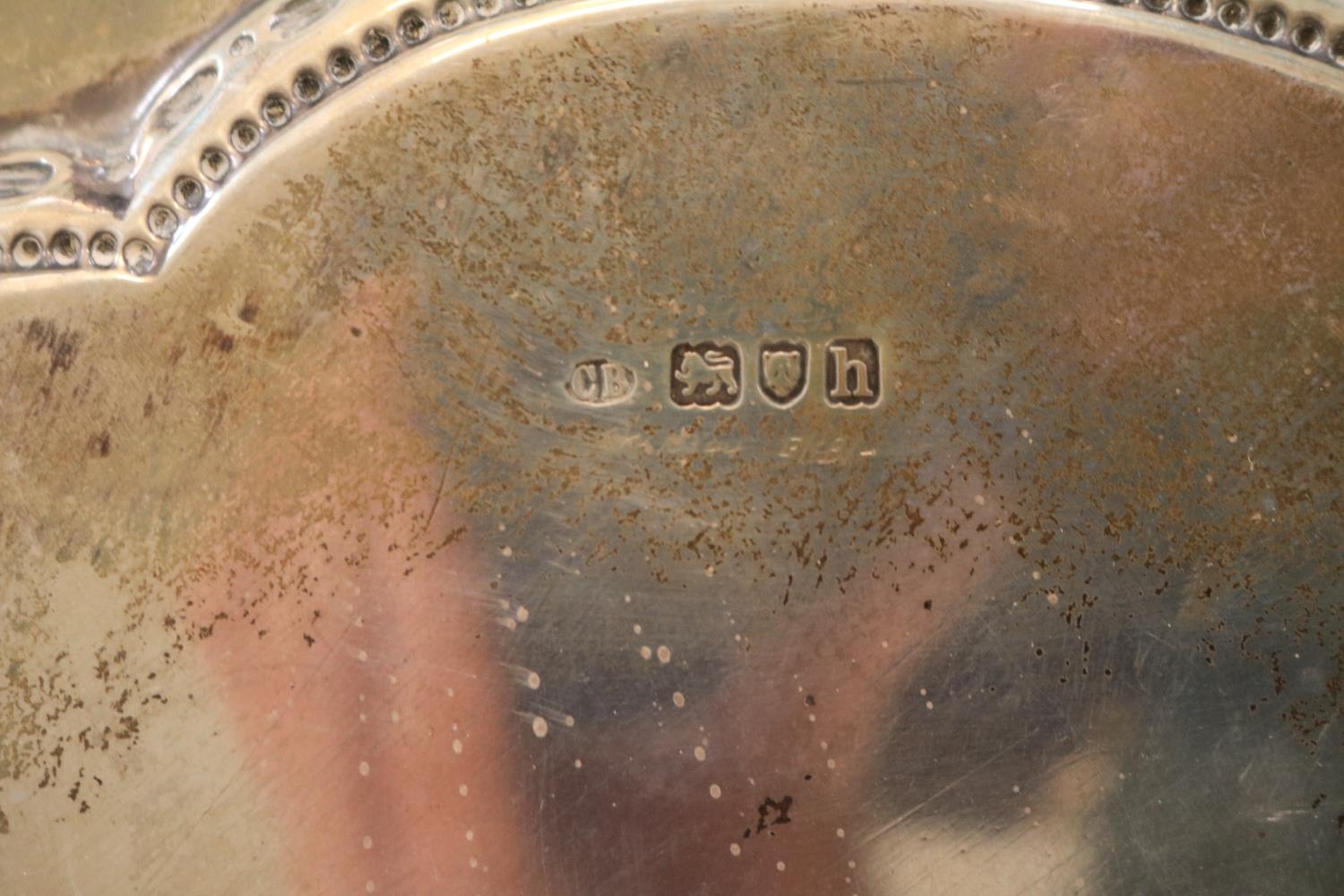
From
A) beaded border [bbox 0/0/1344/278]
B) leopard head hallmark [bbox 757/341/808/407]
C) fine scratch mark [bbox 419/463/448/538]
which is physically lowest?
fine scratch mark [bbox 419/463/448/538]

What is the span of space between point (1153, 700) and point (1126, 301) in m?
0.29

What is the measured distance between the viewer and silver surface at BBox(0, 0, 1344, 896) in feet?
2.41

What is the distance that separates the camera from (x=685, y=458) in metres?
0.75

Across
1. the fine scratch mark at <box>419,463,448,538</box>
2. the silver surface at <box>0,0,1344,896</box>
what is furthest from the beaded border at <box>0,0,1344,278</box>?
the fine scratch mark at <box>419,463,448,538</box>

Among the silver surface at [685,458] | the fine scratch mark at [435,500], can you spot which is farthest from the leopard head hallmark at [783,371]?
the fine scratch mark at [435,500]

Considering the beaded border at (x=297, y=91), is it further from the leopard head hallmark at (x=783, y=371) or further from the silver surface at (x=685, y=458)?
the leopard head hallmark at (x=783, y=371)

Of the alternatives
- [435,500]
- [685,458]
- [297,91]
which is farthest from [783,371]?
[297,91]

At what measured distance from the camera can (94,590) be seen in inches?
30.0

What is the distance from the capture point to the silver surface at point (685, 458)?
0.73 m

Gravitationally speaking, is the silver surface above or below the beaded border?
below

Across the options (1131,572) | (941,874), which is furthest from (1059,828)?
(1131,572)

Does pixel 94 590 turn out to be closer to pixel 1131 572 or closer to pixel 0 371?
pixel 0 371

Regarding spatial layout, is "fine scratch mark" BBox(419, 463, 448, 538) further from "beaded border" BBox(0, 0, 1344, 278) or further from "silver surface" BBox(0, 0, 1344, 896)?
"beaded border" BBox(0, 0, 1344, 278)

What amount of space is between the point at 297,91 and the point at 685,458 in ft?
1.31
